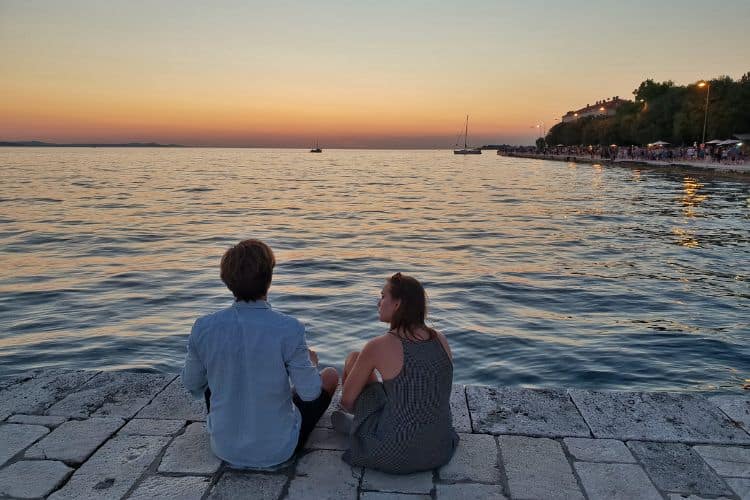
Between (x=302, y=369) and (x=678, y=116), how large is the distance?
247 ft

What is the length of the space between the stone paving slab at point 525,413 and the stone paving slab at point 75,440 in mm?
2302

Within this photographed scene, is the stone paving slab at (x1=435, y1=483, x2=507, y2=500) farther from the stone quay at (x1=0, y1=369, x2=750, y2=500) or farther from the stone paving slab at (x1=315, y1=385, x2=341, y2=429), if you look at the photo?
the stone paving slab at (x1=315, y1=385, x2=341, y2=429)

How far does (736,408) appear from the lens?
422 cm

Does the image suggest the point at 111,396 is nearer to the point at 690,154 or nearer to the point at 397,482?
the point at 397,482

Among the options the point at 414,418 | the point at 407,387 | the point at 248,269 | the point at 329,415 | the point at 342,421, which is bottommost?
the point at 329,415

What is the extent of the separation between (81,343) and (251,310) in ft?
20.8

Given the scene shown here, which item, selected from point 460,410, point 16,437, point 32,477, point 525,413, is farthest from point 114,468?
point 525,413

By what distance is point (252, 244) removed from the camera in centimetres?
309

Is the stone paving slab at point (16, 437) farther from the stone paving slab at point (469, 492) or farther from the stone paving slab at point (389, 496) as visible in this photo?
the stone paving slab at point (469, 492)

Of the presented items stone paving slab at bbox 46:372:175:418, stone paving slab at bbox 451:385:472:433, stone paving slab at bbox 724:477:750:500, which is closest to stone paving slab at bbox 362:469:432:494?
stone paving slab at bbox 451:385:472:433

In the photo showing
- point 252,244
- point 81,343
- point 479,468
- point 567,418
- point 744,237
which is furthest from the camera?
point 744,237

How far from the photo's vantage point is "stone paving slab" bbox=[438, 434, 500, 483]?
3.30m

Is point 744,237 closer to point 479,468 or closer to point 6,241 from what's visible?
point 479,468

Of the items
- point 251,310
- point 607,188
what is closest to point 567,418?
point 251,310
